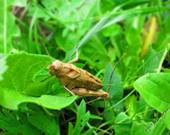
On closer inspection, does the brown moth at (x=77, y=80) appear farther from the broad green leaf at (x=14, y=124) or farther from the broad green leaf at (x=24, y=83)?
the broad green leaf at (x=14, y=124)

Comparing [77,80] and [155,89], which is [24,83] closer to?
[77,80]

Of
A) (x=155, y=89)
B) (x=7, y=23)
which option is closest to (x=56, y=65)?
(x=155, y=89)

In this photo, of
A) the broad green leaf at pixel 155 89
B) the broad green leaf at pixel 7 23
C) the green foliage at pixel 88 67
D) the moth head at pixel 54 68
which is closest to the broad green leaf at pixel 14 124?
the green foliage at pixel 88 67

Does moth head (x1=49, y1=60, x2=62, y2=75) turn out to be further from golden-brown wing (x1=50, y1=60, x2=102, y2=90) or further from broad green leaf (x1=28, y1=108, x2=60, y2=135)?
broad green leaf (x1=28, y1=108, x2=60, y2=135)

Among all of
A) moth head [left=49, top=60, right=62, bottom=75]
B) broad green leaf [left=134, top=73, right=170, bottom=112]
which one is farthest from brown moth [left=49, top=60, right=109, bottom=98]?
broad green leaf [left=134, top=73, right=170, bottom=112]

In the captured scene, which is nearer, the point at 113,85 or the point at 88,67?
the point at 113,85
